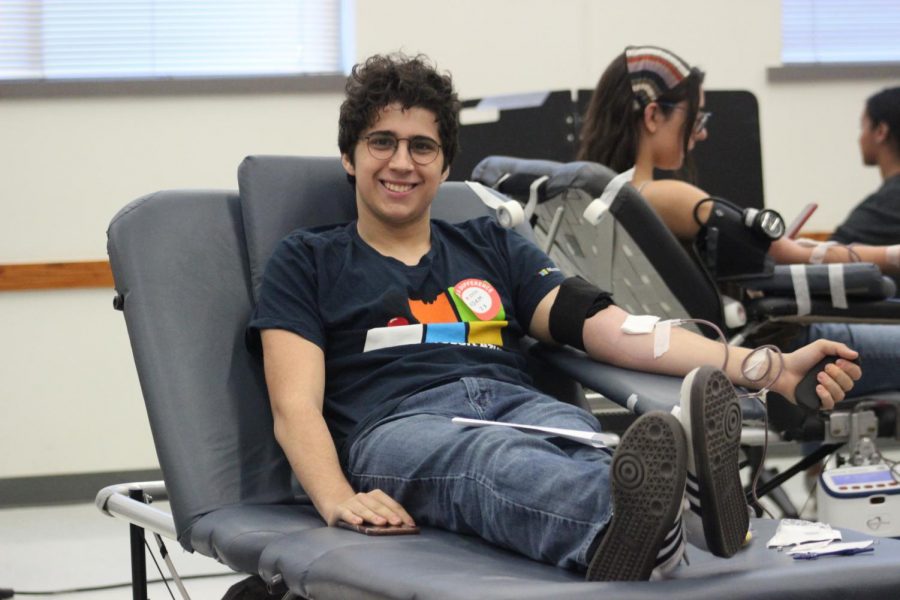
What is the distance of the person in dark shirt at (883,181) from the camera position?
343 cm

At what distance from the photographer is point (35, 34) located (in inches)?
150

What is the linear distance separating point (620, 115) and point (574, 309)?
1.07m

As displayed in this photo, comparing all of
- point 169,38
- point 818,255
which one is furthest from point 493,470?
point 169,38

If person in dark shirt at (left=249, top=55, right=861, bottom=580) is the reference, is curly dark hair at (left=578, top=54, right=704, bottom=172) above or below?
above

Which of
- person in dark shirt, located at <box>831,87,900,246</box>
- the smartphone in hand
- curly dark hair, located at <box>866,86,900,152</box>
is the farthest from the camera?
curly dark hair, located at <box>866,86,900,152</box>

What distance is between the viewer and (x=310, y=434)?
1.71m

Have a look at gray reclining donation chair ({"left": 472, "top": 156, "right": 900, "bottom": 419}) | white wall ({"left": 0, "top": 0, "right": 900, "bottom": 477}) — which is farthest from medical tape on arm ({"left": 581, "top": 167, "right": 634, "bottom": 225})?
white wall ({"left": 0, "top": 0, "right": 900, "bottom": 477})

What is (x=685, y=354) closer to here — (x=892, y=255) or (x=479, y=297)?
(x=479, y=297)

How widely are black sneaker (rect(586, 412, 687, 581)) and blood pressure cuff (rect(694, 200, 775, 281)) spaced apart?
1308mm

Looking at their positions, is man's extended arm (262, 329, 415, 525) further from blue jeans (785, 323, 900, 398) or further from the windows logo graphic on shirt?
blue jeans (785, 323, 900, 398)

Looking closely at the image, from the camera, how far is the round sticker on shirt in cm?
192

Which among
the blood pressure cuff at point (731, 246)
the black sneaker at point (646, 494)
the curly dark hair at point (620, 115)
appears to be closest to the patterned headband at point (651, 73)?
the curly dark hair at point (620, 115)

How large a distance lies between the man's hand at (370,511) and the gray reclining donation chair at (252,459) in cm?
3

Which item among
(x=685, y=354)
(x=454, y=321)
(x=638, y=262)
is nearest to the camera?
(x=685, y=354)
